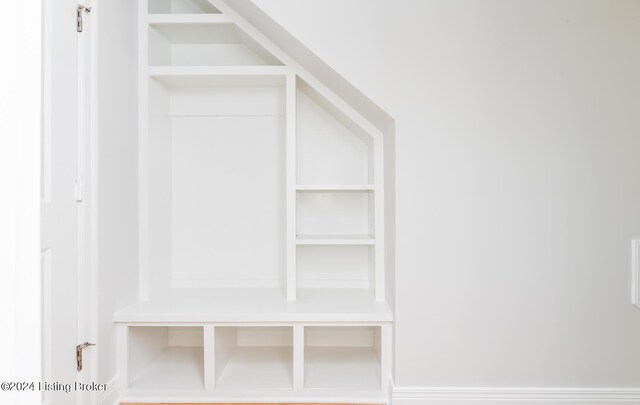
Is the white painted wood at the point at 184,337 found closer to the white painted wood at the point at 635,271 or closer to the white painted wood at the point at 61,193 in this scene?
the white painted wood at the point at 61,193

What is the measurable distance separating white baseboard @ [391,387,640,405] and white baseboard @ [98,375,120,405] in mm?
1335

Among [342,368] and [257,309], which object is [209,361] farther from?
[342,368]

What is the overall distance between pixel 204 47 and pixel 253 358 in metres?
1.89

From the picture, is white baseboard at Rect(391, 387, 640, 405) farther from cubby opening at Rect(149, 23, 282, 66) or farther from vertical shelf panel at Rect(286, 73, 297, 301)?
cubby opening at Rect(149, 23, 282, 66)

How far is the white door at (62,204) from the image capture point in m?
1.46

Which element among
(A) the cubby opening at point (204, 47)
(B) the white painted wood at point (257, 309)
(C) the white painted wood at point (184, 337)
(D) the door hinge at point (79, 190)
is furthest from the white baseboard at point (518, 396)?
(A) the cubby opening at point (204, 47)

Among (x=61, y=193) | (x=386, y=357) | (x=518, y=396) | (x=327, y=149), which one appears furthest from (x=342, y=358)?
(x=61, y=193)

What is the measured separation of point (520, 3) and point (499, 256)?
1132 mm

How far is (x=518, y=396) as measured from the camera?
180 cm

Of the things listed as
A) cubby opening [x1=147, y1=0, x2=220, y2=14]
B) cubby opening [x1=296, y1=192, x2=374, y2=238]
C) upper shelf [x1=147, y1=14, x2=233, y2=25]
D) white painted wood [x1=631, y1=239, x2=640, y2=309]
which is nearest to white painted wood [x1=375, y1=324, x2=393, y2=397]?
cubby opening [x1=296, y1=192, x2=374, y2=238]

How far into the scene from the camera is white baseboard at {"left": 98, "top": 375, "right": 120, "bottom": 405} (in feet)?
5.85

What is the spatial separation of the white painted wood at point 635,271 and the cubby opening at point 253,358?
1.62m

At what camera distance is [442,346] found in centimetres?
182
